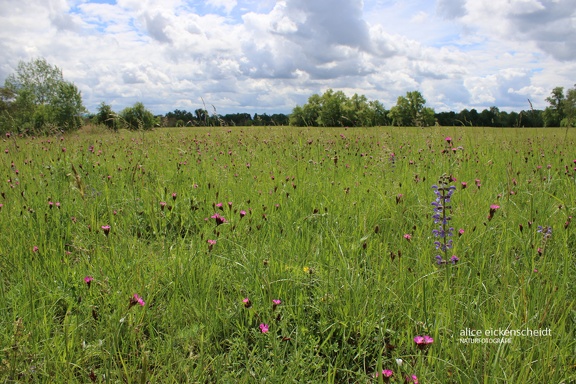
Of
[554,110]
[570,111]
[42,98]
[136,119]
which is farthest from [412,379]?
[42,98]

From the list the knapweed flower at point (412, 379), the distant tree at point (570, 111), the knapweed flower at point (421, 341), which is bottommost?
the knapweed flower at point (412, 379)

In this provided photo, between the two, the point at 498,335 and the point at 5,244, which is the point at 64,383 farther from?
the point at 498,335

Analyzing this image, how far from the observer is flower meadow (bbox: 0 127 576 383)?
1.61 metres

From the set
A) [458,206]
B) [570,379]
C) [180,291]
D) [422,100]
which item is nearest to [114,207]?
[180,291]

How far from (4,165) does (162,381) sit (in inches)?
199

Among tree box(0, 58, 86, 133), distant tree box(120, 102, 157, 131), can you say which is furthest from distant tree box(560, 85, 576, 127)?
tree box(0, 58, 86, 133)

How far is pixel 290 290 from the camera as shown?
2152mm

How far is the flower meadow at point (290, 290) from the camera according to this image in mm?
1605

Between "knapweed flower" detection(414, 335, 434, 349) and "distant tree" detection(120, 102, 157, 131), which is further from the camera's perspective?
"distant tree" detection(120, 102, 157, 131)

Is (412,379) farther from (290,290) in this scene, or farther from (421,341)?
(290,290)

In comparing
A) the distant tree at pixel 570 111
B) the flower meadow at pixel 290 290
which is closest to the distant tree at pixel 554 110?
the distant tree at pixel 570 111

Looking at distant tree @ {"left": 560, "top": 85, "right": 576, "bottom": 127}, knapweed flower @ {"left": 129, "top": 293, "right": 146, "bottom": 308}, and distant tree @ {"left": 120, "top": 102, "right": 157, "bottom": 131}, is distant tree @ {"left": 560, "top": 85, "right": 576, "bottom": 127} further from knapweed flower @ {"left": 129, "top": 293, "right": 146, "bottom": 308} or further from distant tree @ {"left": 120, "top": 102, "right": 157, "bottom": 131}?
distant tree @ {"left": 120, "top": 102, "right": 157, "bottom": 131}

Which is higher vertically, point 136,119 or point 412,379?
point 136,119

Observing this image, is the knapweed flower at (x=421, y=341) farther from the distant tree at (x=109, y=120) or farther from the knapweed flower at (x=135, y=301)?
the distant tree at (x=109, y=120)
